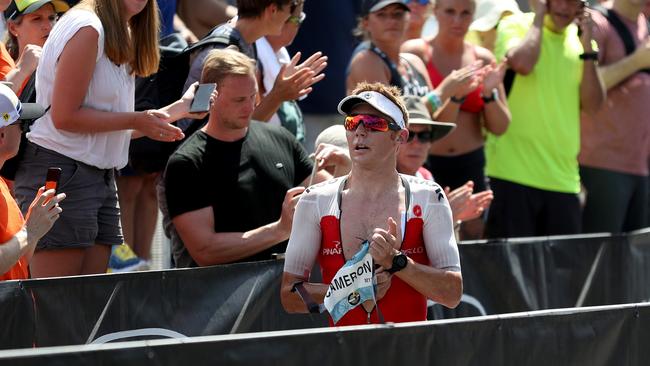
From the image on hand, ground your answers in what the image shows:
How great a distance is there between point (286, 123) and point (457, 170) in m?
1.49

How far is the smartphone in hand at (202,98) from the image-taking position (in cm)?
581

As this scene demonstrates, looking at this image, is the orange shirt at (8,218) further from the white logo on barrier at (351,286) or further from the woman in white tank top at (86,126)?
the white logo on barrier at (351,286)

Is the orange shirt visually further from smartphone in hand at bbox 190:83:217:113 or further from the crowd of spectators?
smartphone in hand at bbox 190:83:217:113

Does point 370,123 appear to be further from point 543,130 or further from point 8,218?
point 543,130

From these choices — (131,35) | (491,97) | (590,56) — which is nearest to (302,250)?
(131,35)

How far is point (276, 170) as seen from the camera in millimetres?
6230

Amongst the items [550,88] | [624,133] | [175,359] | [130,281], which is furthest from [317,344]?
[624,133]

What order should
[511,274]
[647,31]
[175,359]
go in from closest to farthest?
[175,359]
[511,274]
[647,31]

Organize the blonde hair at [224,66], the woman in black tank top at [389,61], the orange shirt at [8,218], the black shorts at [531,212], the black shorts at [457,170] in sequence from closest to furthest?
the orange shirt at [8,218], the blonde hair at [224,66], the woman in black tank top at [389,61], the black shorts at [457,170], the black shorts at [531,212]

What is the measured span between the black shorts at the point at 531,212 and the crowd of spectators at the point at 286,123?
12 millimetres

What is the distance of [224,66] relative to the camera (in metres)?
6.16

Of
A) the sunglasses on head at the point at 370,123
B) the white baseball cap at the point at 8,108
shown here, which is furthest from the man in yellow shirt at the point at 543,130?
the white baseball cap at the point at 8,108

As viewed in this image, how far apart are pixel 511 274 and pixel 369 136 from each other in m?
2.70

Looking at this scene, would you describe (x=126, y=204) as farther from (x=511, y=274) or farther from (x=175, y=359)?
(x=175, y=359)
